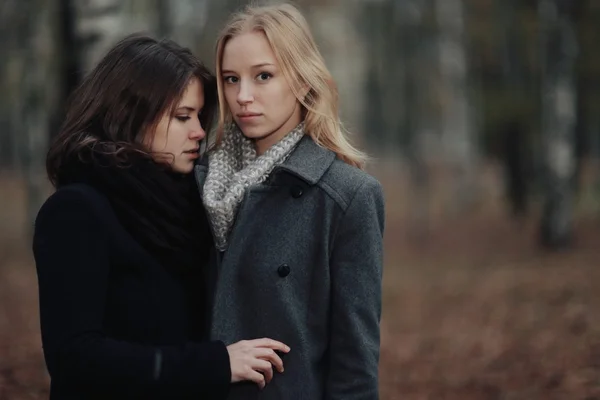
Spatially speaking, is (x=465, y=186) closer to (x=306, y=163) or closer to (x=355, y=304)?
(x=306, y=163)

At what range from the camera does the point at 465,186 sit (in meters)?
30.2

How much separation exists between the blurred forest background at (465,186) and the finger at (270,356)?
8.74 feet

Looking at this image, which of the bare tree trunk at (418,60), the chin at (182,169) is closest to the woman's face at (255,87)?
the chin at (182,169)

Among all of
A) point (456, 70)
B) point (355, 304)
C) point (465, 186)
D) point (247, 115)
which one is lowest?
point (465, 186)

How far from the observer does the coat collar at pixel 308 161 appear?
10.4 feet

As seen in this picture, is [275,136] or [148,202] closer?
[148,202]

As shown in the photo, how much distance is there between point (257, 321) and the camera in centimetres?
315

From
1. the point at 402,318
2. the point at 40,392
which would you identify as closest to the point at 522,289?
the point at 402,318

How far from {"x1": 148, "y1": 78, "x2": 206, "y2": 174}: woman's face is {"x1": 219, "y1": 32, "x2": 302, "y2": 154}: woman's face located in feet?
0.44

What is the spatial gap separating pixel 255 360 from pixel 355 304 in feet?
1.27

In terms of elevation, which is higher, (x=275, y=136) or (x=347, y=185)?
(x=275, y=136)

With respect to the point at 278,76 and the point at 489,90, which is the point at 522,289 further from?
the point at 278,76

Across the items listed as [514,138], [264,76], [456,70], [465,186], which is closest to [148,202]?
[264,76]

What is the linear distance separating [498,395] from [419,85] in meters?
21.0
